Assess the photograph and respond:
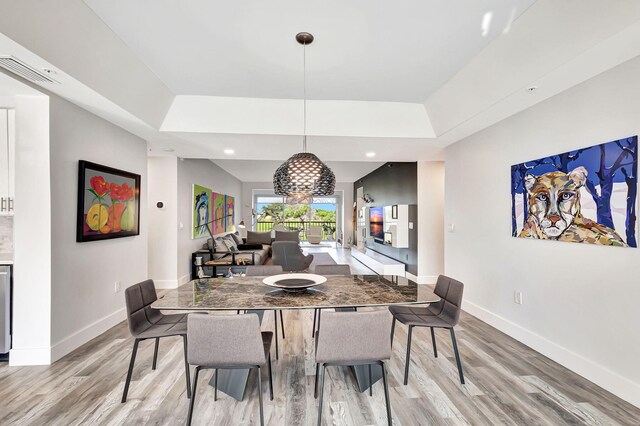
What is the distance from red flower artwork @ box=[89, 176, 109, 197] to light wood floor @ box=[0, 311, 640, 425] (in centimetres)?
161

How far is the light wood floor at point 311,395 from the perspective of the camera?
193 centimetres

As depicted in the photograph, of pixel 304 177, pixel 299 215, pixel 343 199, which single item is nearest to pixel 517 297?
pixel 304 177

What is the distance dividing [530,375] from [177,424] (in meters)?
2.72

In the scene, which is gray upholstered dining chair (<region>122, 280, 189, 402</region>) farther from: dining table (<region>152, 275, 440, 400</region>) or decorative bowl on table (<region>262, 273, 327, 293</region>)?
decorative bowl on table (<region>262, 273, 327, 293</region>)

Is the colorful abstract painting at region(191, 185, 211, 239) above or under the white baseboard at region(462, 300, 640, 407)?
above

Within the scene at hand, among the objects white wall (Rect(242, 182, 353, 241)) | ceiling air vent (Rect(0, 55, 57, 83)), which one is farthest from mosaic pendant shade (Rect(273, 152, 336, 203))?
white wall (Rect(242, 182, 353, 241))

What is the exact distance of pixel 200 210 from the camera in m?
6.27

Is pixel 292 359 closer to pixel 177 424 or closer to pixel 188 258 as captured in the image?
pixel 177 424

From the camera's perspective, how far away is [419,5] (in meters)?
2.01

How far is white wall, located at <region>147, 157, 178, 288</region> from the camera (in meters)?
5.27

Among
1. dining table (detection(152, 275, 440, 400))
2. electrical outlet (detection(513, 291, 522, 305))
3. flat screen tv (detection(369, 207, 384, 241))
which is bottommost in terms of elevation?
electrical outlet (detection(513, 291, 522, 305))

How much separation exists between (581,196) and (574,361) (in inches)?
55.1

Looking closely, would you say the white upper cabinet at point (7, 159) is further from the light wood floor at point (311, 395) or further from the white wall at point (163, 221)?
the white wall at point (163, 221)

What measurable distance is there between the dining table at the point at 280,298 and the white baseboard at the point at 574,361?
1456 mm
